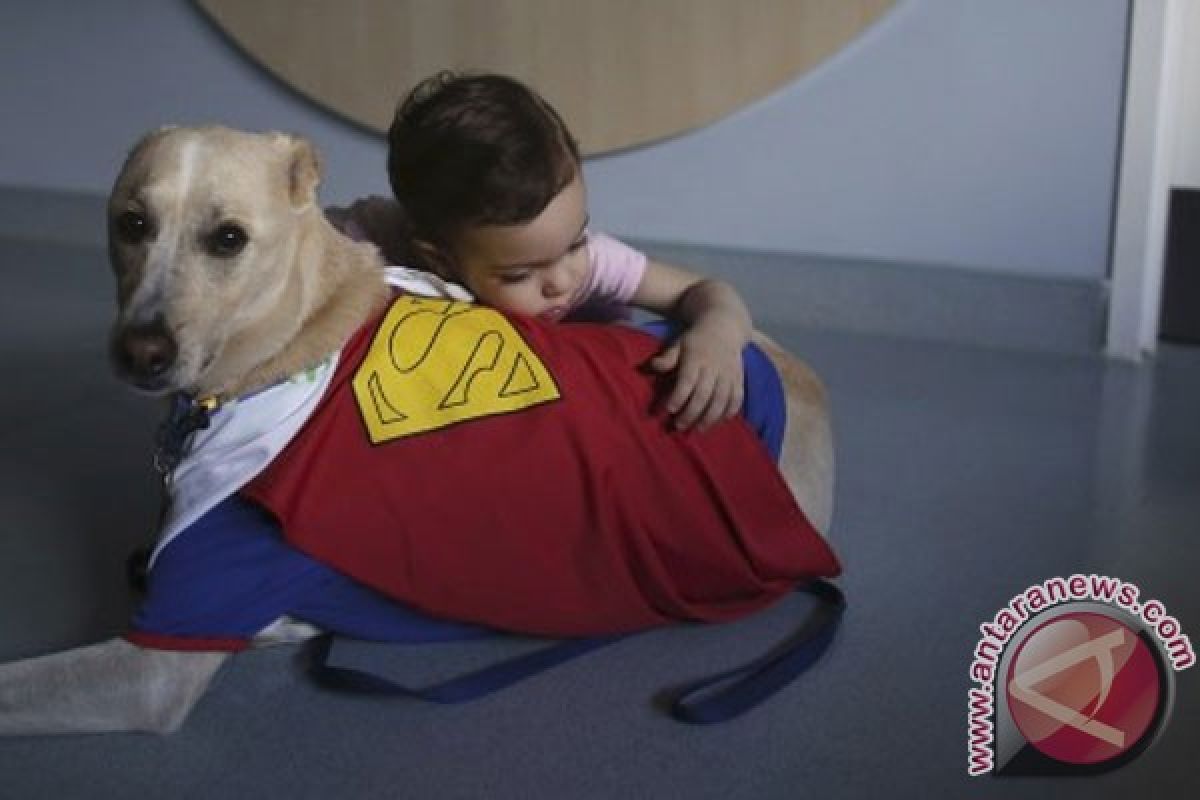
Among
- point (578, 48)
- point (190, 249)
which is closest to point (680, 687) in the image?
point (190, 249)

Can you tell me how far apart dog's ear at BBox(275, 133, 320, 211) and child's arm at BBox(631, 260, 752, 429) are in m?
0.31

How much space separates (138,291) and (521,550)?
1.11ft

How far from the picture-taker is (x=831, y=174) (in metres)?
1.95

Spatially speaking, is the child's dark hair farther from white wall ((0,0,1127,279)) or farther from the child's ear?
white wall ((0,0,1127,279))

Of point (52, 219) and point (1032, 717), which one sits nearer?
point (1032, 717)

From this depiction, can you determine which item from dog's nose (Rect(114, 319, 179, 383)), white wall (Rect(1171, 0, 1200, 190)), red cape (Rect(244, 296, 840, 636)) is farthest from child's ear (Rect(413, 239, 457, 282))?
white wall (Rect(1171, 0, 1200, 190))

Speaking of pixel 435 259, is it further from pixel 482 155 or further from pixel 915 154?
pixel 915 154

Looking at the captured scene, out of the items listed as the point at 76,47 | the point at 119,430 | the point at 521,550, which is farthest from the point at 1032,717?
the point at 76,47

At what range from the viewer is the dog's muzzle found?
938 mm

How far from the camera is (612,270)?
4.13ft

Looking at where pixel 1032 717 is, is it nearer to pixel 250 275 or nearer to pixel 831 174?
pixel 250 275

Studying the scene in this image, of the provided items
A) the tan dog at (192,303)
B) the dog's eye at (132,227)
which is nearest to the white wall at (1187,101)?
the tan dog at (192,303)

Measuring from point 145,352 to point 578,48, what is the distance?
1.20m

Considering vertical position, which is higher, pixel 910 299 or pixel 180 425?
pixel 180 425
